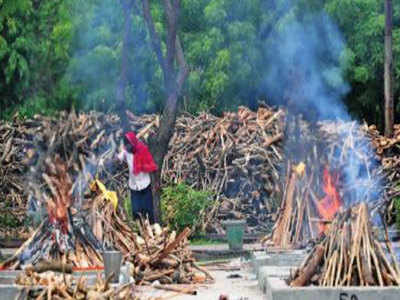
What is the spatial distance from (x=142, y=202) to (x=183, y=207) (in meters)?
4.89

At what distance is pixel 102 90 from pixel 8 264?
71.2 ft

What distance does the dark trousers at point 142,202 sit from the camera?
20.9 metres

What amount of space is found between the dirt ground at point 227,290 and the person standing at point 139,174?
7.52 ft

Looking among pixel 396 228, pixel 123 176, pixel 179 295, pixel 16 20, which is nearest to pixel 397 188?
pixel 396 228

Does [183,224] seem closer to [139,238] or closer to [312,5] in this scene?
[139,238]

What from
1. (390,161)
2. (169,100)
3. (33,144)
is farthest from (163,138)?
(390,161)

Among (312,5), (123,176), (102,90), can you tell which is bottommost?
(123,176)

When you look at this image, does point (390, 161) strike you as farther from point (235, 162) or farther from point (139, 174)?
point (139, 174)

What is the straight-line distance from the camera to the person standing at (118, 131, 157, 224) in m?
20.9

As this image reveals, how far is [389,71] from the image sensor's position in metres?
28.1

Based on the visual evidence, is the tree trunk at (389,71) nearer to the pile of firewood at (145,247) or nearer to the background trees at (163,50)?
the background trees at (163,50)

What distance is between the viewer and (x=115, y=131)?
28219mm

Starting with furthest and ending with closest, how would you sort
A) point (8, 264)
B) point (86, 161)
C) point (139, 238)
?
point (86, 161) → point (139, 238) → point (8, 264)

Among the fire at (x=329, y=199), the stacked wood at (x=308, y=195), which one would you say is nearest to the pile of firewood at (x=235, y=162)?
the stacked wood at (x=308, y=195)
